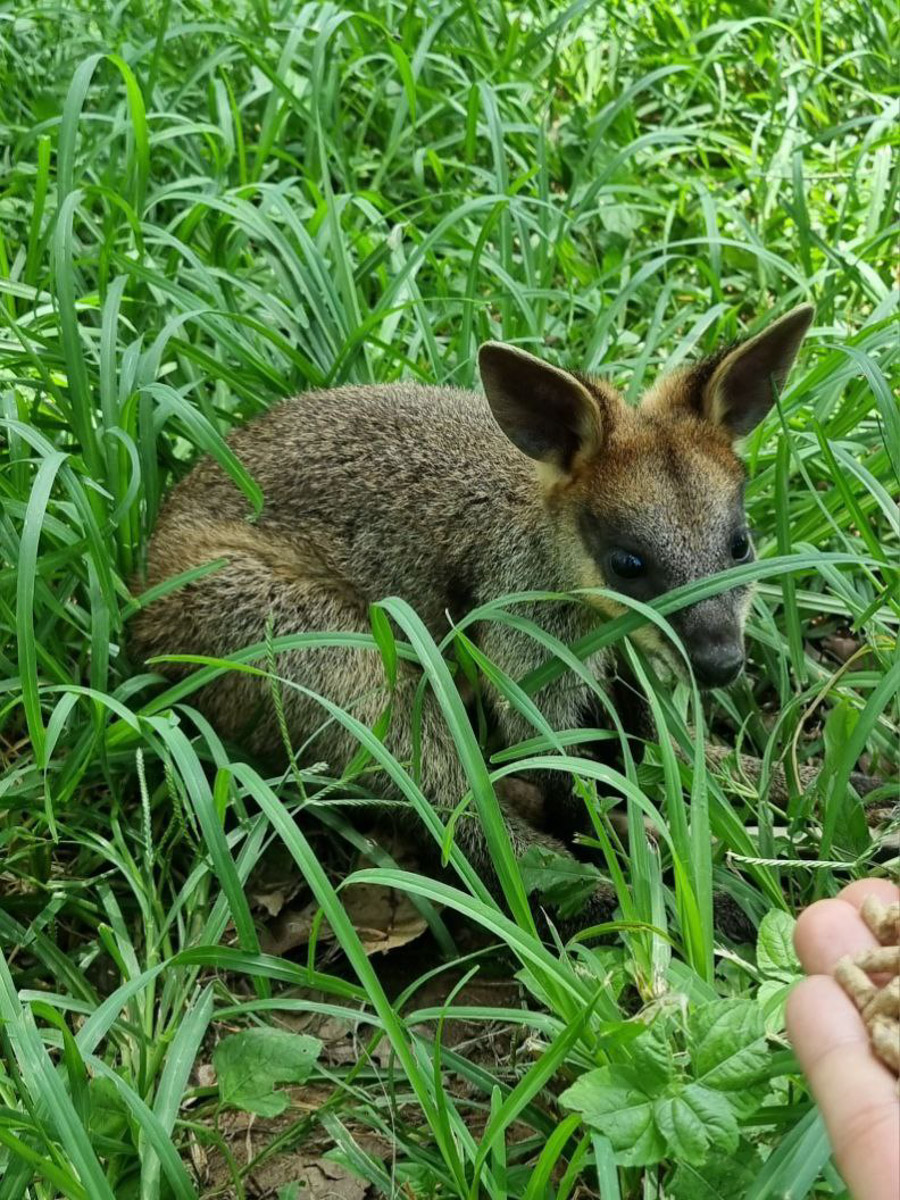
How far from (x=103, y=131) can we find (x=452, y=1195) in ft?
14.2

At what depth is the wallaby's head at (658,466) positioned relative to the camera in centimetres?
344

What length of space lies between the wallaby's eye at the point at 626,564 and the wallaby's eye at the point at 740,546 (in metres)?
0.26

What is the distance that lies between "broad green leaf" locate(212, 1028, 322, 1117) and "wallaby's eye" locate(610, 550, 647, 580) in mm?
1490

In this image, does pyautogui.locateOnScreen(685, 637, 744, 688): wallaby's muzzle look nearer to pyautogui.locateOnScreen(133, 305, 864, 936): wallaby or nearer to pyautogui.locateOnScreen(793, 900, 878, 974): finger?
pyautogui.locateOnScreen(133, 305, 864, 936): wallaby

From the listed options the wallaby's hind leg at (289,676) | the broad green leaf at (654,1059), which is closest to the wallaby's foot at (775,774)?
the wallaby's hind leg at (289,676)

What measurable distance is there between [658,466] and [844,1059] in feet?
6.38

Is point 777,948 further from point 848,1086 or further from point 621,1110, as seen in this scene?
point 848,1086

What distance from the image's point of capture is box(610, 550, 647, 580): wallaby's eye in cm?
353

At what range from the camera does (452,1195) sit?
2.60m

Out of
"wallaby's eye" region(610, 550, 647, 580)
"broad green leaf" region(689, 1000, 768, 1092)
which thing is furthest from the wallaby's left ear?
"broad green leaf" region(689, 1000, 768, 1092)

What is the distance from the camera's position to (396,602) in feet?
10.1

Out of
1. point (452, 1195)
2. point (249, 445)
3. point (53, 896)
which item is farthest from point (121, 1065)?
point (249, 445)

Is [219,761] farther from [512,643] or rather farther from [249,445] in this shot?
[249,445]

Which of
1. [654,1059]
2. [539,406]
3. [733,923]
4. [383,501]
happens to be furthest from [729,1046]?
[383,501]
